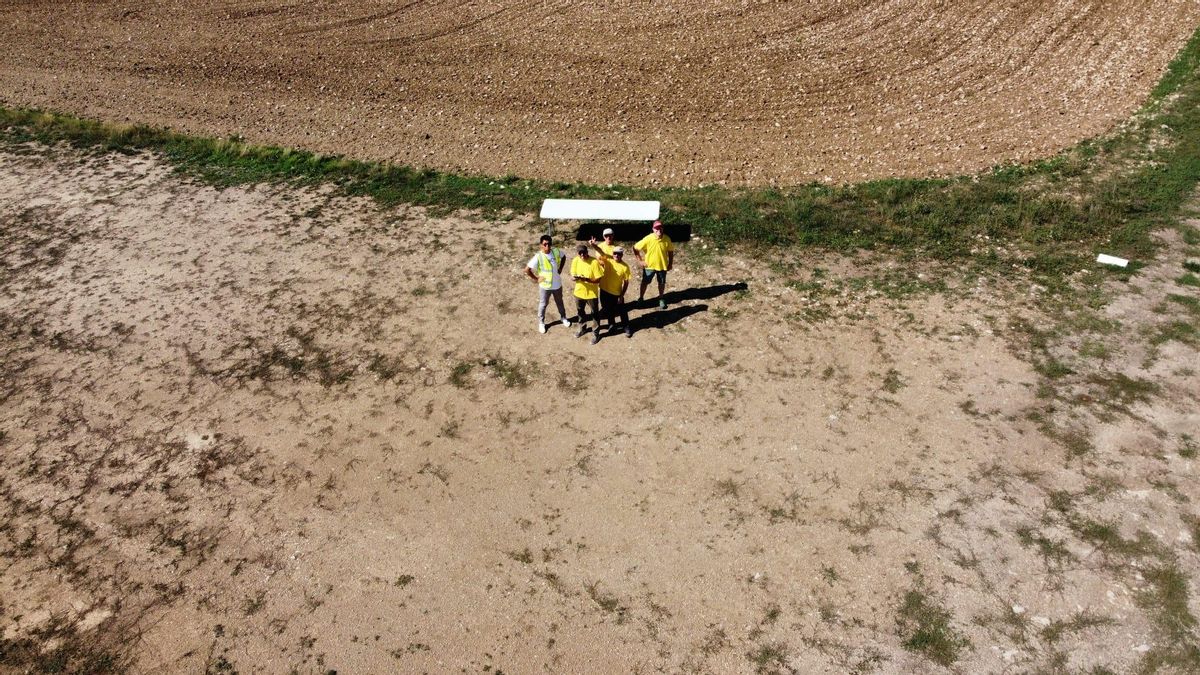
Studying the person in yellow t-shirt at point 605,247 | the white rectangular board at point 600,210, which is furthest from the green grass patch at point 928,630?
the white rectangular board at point 600,210

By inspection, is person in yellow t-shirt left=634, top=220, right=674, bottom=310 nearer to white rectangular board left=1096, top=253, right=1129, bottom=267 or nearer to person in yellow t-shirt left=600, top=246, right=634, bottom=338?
person in yellow t-shirt left=600, top=246, right=634, bottom=338

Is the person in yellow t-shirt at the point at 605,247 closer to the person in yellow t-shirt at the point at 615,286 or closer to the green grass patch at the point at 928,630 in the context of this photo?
the person in yellow t-shirt at the point at 615,286

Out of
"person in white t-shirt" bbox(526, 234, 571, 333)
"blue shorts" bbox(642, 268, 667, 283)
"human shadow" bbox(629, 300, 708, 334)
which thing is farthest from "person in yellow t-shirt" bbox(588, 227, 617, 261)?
"human shadow" bbox(629, 300, 708, 334)

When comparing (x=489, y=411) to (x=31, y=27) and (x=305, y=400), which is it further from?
(x=31, y=27)

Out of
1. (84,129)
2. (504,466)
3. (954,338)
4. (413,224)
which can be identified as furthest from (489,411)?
(84,129)

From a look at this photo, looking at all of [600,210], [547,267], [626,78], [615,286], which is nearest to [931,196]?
[600,210]

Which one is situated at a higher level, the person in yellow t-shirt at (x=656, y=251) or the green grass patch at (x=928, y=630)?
the person in yellow t-shirt at (x=656, y=251)

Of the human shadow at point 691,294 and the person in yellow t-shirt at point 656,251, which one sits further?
the human shadow at point 691,294
